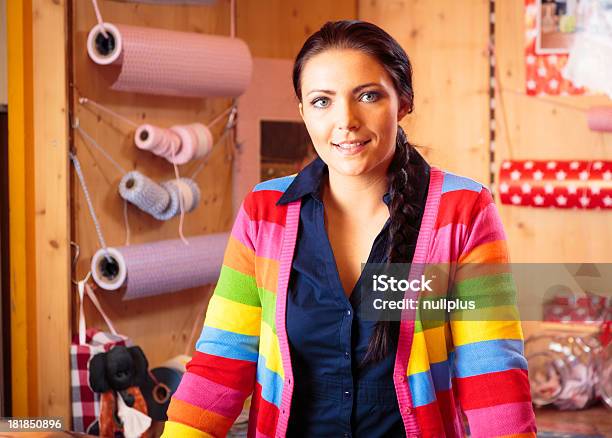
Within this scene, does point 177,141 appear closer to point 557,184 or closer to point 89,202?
point 89,202

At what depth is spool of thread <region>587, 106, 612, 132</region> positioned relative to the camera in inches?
130

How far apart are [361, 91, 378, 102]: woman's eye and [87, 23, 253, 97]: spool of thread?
5.15 feet

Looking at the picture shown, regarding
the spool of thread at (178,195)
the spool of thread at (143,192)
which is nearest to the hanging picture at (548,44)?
the spool of thread at (178,195)

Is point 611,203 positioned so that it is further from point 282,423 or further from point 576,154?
point 282,423

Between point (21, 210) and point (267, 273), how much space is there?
158cm

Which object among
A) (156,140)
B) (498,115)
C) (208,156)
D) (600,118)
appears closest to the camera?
(156,140)

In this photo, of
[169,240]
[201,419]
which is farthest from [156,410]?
[201,419]

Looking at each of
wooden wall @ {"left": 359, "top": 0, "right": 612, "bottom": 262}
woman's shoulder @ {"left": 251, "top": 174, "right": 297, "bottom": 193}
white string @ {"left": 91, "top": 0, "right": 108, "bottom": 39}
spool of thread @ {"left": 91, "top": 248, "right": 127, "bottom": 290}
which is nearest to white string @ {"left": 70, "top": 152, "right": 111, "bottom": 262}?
spool of thread @ {"left": 91, "top": 248, "right": 127, "bottom": 290}

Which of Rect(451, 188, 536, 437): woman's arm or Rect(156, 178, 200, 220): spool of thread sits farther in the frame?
Rect(156, 178, 200, 220): spool of thread

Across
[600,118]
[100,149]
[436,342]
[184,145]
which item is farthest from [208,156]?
[436,342]

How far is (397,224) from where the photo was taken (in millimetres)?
1233

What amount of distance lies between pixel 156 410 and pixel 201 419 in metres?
1.48

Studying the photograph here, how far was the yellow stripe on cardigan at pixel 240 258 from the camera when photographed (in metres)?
1.28

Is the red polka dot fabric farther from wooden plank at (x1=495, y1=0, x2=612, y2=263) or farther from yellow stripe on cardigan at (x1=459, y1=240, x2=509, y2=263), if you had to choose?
yellow stripe on cardigan at (x1=459, y1=240, x2=509, y2=263)
